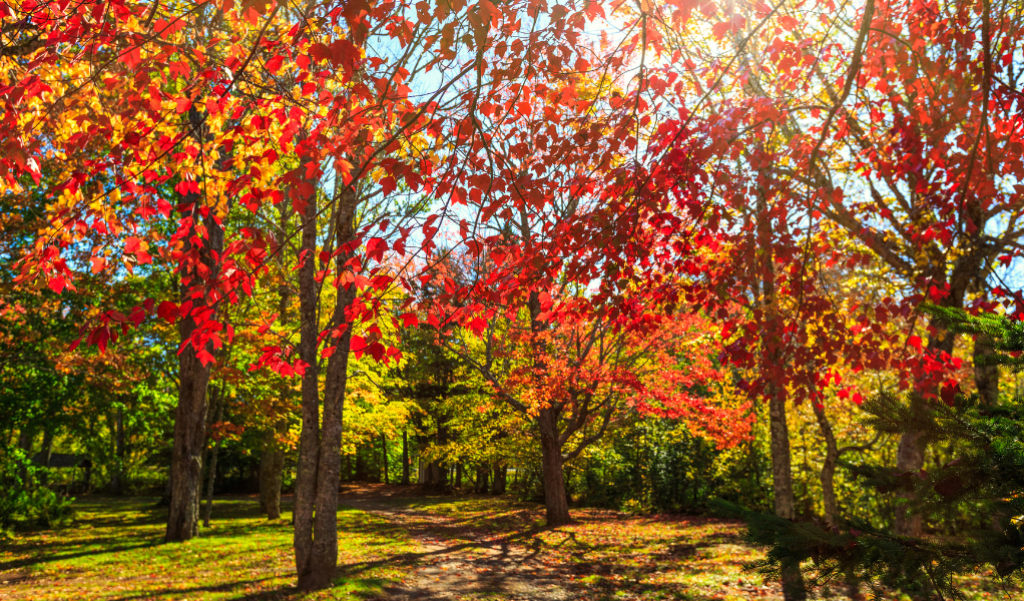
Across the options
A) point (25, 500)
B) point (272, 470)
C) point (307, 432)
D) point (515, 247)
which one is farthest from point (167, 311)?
point (272, 470)

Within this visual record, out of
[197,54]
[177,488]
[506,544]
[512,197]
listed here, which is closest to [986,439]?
[512,197]

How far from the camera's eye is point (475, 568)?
10961 mm

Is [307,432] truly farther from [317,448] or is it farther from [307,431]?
[317,448]

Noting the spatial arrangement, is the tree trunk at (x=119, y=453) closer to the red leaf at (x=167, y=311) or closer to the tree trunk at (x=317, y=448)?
the tree trunk at (x=317, y=448)

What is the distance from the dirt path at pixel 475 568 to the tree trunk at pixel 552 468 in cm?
110

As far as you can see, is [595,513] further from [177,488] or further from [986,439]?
[986,439]

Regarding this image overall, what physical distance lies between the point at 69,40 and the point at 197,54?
77cm

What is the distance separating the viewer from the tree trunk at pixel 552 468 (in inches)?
621

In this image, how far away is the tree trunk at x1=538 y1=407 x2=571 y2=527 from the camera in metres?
15.8

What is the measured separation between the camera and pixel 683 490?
63.3ft

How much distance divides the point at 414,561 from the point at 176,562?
14.2 ft

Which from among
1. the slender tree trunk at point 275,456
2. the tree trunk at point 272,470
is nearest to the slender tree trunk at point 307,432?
the slender tree trunk at point 275,456

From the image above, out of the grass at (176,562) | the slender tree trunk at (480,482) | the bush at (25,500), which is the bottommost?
the slender tree trunk at (480,482)

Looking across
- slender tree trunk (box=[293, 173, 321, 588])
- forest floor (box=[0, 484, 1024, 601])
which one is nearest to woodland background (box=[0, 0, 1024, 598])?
slender tree trunk (box=[293, 173, 321, 588])
